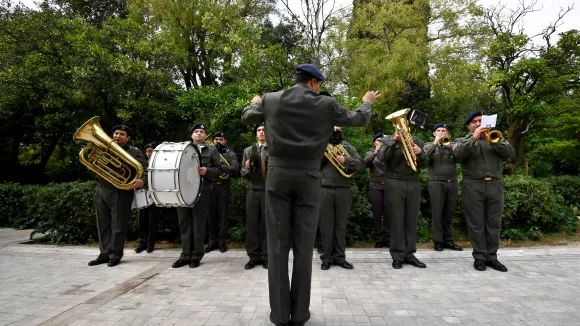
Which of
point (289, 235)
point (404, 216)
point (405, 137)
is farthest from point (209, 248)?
point (405, 137)

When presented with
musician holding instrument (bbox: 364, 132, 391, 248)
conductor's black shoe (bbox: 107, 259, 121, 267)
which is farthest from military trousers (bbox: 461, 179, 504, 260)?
conductor's black shoe (bbox: 107, 259, 121, 267)

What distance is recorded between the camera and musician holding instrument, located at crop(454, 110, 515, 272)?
538 centimetres

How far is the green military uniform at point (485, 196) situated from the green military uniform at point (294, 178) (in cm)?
318

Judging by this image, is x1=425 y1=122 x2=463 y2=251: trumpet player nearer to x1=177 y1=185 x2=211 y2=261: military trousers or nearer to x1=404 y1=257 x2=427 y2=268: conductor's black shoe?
x1=404 y1=257 x2=427 y2=268: conductor's black shoe

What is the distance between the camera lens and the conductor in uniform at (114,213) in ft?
19.3

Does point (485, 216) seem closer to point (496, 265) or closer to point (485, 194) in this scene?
point (485, 194)

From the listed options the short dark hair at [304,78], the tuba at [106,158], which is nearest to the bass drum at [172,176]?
the tuba at [106,158]

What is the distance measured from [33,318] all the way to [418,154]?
540 cm

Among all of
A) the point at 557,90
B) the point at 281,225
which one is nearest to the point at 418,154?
the point at 281,225

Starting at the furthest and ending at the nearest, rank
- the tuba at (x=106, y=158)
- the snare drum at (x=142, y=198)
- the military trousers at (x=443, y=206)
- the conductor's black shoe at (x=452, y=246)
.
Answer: the military trousers at (x=443, y=206)
the conductor's black shoe at (x=452, y=246)
the snare drum at (x=142, y=198)
the tuba at (x=106, y=158)

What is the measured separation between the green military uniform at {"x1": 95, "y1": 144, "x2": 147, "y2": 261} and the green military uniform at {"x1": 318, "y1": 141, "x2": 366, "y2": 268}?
10.0 ft

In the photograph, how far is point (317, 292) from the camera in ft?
14.2

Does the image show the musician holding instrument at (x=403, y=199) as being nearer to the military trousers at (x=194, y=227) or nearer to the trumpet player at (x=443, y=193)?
the trumpet player at (x=443, y=193)

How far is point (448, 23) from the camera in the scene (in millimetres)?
15055
